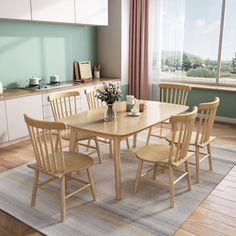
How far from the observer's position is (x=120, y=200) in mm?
2627

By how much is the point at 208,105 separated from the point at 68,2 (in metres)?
2.86

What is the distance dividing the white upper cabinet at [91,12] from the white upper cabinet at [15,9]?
95 cm

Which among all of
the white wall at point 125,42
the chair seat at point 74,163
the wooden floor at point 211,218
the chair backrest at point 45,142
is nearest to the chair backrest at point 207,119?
the wooden floor at point 211,218

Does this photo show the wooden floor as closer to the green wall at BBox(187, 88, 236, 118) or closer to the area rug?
the area rug

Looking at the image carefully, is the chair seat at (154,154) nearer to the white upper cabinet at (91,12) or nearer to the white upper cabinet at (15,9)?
the white upper cabinet at (15,9)

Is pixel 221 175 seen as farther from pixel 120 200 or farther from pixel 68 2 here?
pixel 68 2

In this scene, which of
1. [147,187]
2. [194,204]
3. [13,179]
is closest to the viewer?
[194,204]

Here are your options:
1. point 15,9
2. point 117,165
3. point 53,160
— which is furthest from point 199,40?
point 53,160

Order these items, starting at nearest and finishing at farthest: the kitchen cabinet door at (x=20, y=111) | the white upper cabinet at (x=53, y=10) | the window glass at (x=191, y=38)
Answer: the kitchen cabinet door at (x=20, y=111) → the white upper cabinet at (x=53, y=10) → the window glass at (x=191, y=38)

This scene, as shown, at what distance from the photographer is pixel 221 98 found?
16.9 ft

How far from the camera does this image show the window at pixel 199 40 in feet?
16.6

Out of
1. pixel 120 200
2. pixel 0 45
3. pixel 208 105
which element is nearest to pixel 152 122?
pixel 208 105

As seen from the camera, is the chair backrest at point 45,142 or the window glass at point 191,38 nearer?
the chair backrest at point 45,142

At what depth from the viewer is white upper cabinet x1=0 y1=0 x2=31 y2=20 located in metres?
3.59
